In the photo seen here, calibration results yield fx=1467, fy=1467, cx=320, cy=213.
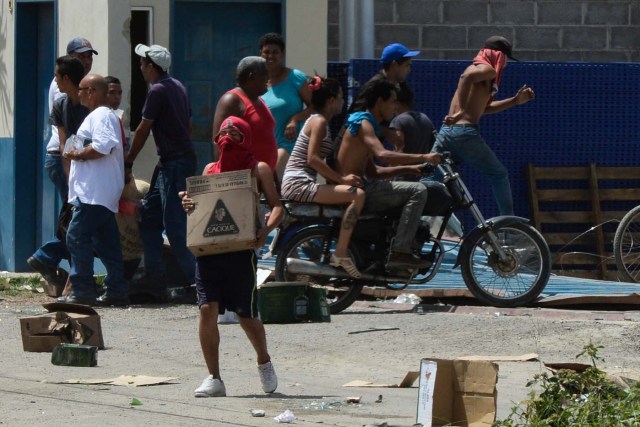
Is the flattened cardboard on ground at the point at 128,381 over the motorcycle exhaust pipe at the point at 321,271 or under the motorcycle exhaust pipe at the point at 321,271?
under

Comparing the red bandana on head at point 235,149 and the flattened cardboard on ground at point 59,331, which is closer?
the red bandana on head at point 235,149

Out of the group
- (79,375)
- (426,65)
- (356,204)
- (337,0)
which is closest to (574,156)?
(426,65)

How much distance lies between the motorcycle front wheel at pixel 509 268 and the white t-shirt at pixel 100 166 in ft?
9.22

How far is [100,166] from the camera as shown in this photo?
37.7 ft

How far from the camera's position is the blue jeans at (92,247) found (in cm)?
1147

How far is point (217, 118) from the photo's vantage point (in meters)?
10.7

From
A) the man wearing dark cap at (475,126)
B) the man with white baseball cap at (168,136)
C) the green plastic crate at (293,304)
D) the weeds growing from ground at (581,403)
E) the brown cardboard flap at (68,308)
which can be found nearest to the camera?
the weeds growing from ground at (581,403)

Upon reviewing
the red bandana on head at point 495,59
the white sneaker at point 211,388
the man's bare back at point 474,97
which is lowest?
the white sneaker at point 211,388

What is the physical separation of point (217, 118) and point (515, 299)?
2628mm

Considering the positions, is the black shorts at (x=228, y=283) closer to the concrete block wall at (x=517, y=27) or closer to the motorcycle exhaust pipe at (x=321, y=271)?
the motorcycle exhaust pipe at (x=321, y=271)

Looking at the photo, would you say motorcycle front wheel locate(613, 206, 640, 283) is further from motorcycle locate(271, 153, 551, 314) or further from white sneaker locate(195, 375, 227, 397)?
white sneaker locate(195, 375, 227, 397)

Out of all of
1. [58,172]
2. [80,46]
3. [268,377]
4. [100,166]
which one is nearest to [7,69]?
[80,46]

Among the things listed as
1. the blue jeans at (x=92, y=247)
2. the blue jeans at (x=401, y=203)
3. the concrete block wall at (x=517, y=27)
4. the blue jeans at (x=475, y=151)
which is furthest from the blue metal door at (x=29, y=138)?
the blue jeans at (x=401, y=203)

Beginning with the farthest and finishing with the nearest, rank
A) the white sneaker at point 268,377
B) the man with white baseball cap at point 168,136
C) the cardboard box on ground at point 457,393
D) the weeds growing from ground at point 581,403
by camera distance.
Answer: the man with white baseball cap at point 168,136, the white sneaker at point 268,377, the cardboard box on ground at point 457,393, the weeds growing from ground at point 581,403
